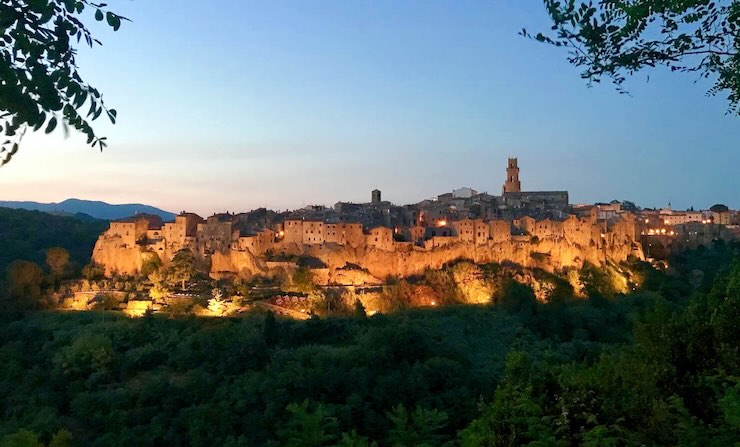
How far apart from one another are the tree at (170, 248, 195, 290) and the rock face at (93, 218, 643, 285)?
3.57 ft

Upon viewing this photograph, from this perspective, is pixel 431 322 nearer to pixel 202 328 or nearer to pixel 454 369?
pixel 454 369

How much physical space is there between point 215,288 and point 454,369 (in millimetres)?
12928

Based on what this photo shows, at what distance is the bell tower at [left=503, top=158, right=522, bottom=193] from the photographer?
5006 centimetres

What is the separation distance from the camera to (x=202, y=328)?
23.9 meters

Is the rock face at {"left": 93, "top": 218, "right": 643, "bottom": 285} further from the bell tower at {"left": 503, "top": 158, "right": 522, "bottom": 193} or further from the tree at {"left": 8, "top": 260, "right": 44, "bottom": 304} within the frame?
the bell tower at {"left": 503, "top": 158, "right": 522, "bottom": 193}

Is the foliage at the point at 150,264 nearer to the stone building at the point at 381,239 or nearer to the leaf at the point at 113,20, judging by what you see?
the stone building at the point at 381,239

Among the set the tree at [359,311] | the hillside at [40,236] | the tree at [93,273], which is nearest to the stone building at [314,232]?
the tree at [359,311]

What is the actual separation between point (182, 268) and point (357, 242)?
849 cm

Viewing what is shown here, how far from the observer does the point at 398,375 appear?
18.5 m

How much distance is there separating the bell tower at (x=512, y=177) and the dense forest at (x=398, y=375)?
Answer: 62.2 feet

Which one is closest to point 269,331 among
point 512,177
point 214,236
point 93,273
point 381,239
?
point 381,239

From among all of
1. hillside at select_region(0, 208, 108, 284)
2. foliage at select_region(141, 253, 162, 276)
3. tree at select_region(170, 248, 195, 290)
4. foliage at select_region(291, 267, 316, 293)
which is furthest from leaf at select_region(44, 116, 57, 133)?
hillside at select_region(0, 208, 108, 284)

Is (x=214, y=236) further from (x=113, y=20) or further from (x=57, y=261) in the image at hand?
(x=113, y=20)

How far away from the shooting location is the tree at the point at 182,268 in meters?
28.3
